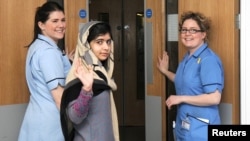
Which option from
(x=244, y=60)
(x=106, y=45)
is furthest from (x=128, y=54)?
A: (x=106, y=45)

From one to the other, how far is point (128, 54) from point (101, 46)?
388 cm

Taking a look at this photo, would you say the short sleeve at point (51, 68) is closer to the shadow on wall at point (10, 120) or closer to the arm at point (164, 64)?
the shadow on wall at point (10, 120)

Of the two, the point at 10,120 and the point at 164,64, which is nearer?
the point at 10,120

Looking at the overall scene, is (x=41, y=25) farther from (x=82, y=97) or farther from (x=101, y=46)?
(x=82, y=97)

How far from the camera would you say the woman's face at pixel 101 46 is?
5.90 ft

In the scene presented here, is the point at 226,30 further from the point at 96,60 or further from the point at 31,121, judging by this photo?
the point at 31,121

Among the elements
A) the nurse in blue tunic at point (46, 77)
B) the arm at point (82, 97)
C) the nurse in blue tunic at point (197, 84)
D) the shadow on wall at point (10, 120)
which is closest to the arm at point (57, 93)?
the nurse in blue tunic at point (46, 77)

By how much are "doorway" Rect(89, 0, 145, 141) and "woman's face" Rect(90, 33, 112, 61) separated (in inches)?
149

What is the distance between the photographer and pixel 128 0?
5.63 metres

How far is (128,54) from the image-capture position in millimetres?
5668

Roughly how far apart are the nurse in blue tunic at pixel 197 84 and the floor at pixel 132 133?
9.05 feet

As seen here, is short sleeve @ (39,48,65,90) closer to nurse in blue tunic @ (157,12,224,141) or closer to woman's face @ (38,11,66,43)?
woman's face @ (38,11,66,43)

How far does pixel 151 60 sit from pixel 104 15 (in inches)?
105

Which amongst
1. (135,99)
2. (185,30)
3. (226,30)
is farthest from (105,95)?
(135,99)
